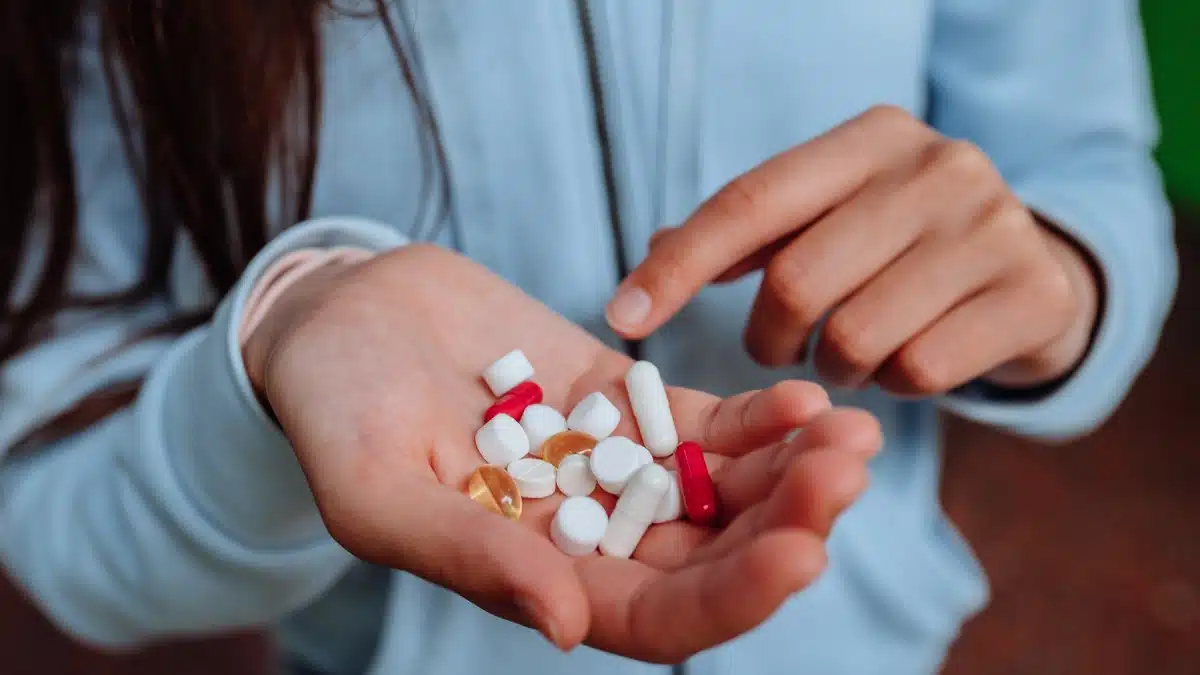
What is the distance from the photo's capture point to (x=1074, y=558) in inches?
67.5

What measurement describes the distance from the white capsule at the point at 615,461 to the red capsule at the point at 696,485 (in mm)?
63

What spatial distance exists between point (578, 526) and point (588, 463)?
0.11 metres

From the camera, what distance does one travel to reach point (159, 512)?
0.69 metres

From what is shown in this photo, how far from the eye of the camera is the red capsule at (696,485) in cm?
52

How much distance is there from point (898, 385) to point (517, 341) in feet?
0.88

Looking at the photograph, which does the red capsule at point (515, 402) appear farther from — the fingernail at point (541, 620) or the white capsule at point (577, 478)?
the fingernail at point (541, 620)

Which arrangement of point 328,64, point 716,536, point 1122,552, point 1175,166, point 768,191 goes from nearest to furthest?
point 716,536 < point 768,191 < point 328,64 < point 1122,552 < point 1175,166

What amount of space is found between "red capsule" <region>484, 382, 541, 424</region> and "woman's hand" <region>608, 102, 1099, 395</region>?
7cm

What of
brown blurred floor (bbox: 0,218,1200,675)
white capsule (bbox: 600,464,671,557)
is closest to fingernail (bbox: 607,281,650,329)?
white capsule (bbox: 600,464,671,557)

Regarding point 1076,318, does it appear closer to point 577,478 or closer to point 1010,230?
point 1010,230

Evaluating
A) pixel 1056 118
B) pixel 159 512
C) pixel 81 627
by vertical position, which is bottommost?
pixel 81 627

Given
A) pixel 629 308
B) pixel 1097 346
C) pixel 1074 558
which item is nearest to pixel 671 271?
pixel 629 308

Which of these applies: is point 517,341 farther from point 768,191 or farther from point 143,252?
point 143,252

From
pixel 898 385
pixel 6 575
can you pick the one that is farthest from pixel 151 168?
pixel 6 575
